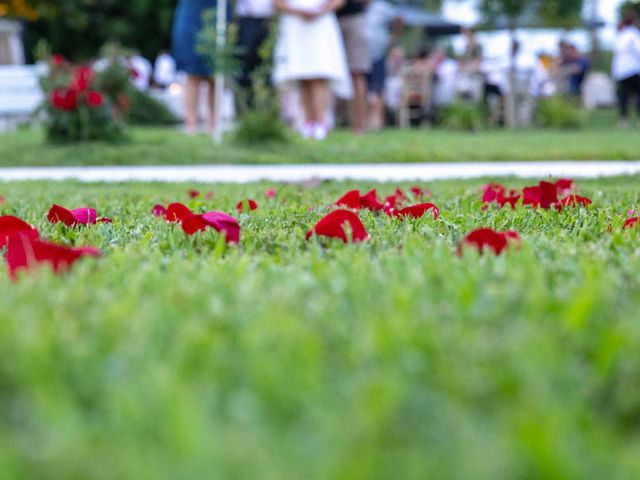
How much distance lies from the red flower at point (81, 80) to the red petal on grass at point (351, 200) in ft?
19.8

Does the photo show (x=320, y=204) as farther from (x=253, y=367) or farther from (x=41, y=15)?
(x=41, y=15)

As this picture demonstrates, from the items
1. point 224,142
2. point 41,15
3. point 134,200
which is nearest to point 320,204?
point 134,200

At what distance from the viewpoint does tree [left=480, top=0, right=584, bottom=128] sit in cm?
1641

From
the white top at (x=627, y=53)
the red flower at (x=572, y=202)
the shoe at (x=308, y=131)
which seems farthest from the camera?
the white top at (x=627, y=53)

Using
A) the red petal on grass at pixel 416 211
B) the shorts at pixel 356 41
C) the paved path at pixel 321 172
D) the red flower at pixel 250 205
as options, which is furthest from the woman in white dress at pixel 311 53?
the red petal on grass at pixel 416 211

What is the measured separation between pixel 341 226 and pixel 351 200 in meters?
0.74

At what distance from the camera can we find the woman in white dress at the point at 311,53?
9.53 m

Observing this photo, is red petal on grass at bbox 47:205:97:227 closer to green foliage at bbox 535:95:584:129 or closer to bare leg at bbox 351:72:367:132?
bare leg at bbox 351:72:367:132

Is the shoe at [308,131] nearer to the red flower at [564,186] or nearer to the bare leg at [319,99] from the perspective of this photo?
the bare leg at [319,99]

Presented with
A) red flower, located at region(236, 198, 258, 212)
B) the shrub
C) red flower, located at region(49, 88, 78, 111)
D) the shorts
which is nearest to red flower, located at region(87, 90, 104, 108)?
the shrub

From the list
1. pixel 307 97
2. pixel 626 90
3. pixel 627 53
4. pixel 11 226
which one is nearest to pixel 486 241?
pixel 11 226

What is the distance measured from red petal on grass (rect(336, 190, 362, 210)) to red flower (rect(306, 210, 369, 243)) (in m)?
0.68

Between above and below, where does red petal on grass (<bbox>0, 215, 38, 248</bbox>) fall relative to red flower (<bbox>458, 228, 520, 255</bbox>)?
above

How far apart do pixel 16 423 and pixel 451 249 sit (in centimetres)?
129
